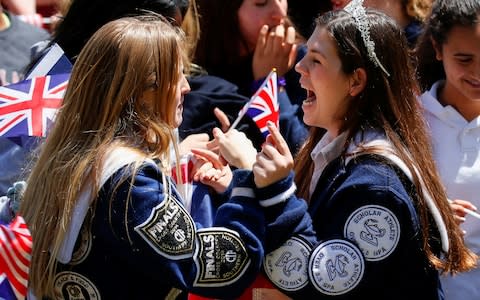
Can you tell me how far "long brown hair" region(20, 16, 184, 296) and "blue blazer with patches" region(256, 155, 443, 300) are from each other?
0.40 meters

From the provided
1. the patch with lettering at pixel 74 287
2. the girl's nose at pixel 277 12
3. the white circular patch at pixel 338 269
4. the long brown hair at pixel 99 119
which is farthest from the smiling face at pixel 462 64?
the patch with lettering at pixel 74 287

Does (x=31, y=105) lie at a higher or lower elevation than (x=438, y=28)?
lower

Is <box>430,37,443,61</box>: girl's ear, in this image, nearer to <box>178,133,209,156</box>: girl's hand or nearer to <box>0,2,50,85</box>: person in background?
<box>178,133,209,156</box>: girl's hand

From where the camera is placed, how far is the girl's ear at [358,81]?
278 centimetres

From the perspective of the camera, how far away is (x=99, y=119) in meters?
2.57

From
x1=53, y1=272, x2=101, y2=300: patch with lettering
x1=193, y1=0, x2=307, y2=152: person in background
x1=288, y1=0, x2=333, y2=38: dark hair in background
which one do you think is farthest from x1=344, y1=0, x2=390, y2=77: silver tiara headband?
x1=288, y1=0, x2=333, y2=38: dark hair in background

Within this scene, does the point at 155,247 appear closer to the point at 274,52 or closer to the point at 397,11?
the point at 274,52

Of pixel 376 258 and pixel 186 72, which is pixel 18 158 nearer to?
pixel 186 72

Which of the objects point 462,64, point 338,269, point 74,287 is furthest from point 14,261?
point 462,64

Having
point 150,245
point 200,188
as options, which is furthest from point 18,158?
point 150,245

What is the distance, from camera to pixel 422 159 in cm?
273

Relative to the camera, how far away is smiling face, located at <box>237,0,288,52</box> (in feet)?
12.8

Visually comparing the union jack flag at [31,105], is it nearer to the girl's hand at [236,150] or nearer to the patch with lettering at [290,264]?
the girl's hand at [236,150]

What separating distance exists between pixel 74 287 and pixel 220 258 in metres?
0.41
